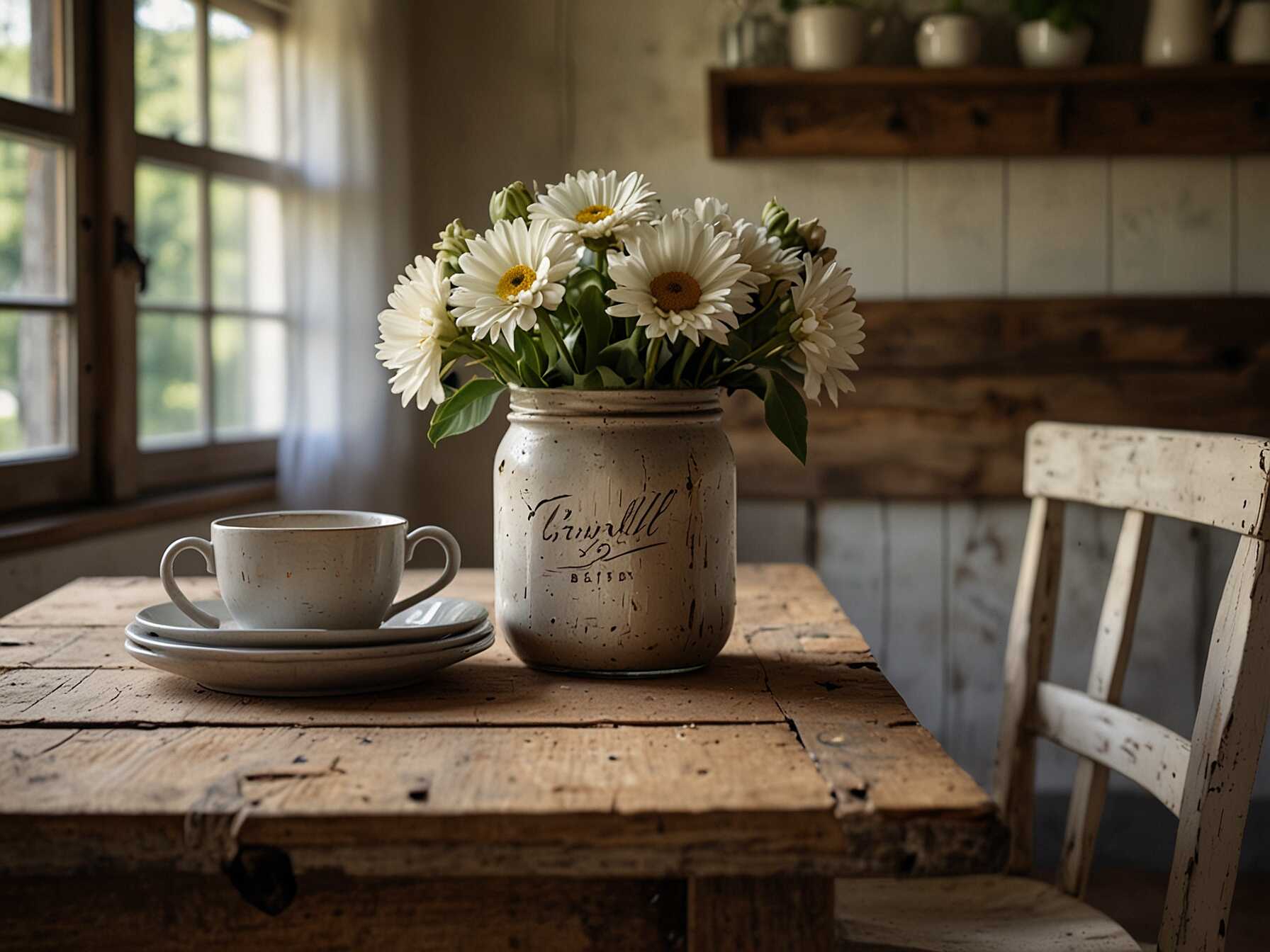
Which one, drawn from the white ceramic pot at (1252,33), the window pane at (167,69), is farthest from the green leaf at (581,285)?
the white ceramic pot at (1252,33)

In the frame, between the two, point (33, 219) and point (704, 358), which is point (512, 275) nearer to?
point (704, 358)

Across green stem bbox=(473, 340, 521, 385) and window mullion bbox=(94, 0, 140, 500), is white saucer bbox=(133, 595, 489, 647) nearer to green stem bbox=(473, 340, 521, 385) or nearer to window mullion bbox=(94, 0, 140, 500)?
green stem bbox=(473, 340, 521, 385)

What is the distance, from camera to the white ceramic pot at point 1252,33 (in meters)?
2.41

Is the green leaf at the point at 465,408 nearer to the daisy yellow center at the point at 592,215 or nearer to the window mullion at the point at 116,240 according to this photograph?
the daisy yellow center at the point at 592,215

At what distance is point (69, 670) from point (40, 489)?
111 centimetres

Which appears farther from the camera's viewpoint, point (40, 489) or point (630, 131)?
point (630, 131)

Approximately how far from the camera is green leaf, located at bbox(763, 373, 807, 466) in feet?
3.26

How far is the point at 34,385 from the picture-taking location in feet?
6.61

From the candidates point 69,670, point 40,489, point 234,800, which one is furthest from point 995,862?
point 40,489

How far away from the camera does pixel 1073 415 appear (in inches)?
101

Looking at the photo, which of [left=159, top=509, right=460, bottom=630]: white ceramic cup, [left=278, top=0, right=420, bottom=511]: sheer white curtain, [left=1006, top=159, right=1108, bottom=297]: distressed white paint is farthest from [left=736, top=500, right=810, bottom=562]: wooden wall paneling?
[left=159, top=509, right=460, bottom=630]: white ceramic cup

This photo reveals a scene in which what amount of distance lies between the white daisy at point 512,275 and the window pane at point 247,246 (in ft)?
5.36

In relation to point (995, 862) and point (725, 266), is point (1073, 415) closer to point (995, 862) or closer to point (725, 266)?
point (725, 266)

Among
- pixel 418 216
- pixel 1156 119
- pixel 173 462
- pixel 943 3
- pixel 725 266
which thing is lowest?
pixel 173 462
